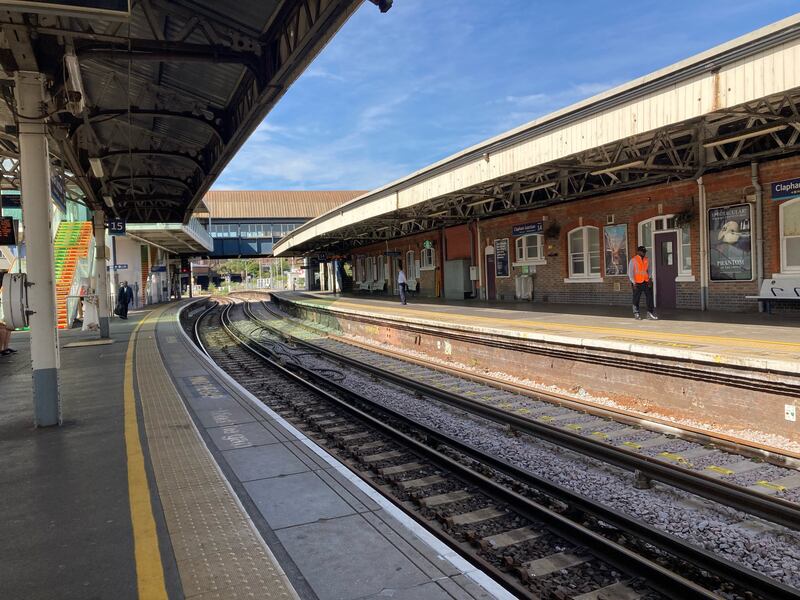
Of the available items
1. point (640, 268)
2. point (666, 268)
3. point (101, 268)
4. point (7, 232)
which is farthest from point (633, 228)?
point (101, 268)

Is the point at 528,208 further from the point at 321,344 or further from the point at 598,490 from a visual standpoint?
the point at 598,490

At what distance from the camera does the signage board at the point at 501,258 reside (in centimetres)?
2116

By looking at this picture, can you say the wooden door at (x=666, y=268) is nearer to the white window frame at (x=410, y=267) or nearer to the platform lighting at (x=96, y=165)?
the platform lighting at (x=96, y=165)

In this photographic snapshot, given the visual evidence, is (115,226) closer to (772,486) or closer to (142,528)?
(142,528)

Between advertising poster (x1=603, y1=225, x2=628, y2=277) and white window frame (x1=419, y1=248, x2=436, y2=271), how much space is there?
11.4m

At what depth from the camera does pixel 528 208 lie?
19.5 meters

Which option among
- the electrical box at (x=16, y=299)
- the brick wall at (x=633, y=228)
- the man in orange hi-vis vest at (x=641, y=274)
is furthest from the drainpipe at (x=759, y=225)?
the electrical box at (x=16, y=299)

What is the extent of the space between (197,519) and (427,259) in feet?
80.6

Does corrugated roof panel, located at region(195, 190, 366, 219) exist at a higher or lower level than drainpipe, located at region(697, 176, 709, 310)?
higher

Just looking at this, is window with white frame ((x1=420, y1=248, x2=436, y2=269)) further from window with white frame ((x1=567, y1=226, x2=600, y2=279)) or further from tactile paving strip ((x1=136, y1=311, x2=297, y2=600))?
tactile paving strip ((x1=136, y1=311, x2=297, y2=600))

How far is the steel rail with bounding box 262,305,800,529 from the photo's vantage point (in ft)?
15.7

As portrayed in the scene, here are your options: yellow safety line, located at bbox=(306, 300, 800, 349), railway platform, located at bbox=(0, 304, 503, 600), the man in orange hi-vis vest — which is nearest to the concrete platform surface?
yellow safety line, located at bbox=(306, 300, 800, 349)

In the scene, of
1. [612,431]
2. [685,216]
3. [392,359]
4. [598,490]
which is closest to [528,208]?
[685,216]

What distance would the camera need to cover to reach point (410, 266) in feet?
99.9
